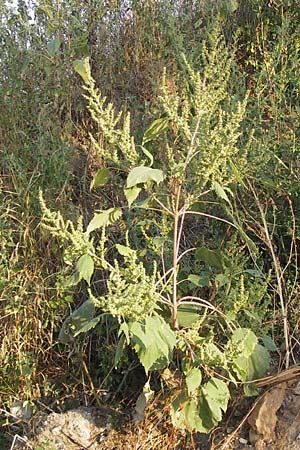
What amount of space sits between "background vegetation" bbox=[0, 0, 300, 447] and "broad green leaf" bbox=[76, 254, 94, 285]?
13.8 inches

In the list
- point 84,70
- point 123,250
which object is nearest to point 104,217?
point 123,250

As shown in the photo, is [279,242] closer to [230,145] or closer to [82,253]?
[230,145]

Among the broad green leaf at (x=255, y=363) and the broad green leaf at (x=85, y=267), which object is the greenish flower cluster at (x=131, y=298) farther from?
the broad green leaf at (x=255, y=363)

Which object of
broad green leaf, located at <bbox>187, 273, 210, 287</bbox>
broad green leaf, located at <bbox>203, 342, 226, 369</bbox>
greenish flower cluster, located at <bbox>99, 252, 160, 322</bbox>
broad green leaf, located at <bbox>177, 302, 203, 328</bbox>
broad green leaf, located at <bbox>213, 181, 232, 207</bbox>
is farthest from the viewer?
broad green leaf, located at <bbox>187, 273, 210, 287</bbox>

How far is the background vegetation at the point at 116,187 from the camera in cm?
264

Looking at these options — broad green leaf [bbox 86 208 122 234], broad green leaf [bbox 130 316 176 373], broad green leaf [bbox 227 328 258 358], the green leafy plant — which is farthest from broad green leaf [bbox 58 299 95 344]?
broad green leaf [bbox 227 328 258 358]

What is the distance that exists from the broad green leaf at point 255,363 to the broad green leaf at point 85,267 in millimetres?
726

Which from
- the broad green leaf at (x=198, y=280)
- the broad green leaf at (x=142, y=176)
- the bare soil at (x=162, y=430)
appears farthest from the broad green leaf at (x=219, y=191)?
the bare soil at (x=162, y=430)

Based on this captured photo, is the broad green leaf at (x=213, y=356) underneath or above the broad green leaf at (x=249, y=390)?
above

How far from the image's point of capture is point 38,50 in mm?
3641

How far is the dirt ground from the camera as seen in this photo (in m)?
2.48

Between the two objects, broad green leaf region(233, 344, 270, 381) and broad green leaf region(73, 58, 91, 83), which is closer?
broad green leaf region(73, 58, 91, 83)

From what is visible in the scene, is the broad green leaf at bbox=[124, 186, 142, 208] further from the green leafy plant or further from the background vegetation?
the background vegetation

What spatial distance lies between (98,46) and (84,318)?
85.7 inches
